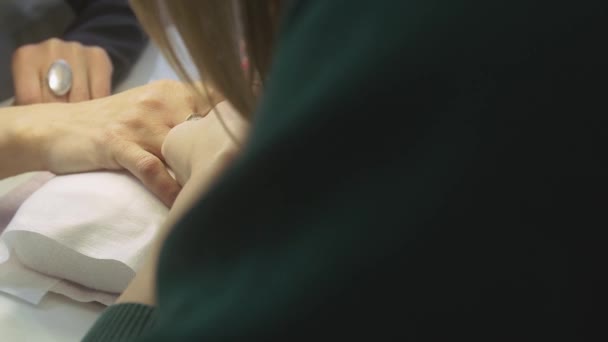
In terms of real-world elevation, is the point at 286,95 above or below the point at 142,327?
above

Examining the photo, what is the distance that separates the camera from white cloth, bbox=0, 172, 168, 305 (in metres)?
0.47

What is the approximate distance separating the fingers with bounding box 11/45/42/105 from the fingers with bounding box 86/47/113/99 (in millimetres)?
62

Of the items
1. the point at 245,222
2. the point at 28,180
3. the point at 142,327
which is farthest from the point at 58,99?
the point at 245,222

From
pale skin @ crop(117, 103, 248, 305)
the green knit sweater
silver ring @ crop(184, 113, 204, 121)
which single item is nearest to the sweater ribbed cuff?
pale skin @ crop(117, 103, 248, 305)

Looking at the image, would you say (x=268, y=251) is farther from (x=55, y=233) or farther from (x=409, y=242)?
(x=55, y=233)

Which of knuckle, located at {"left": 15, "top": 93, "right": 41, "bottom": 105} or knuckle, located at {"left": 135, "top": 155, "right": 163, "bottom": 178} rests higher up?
knuckle, located at {"left": 15, "top": 93, "right": 41, "bottom": 105}

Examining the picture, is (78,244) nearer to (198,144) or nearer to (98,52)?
(198,144)

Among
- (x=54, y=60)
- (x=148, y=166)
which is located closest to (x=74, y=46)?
(x=54, y=60)

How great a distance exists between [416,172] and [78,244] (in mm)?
355

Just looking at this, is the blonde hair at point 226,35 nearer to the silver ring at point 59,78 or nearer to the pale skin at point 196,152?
the pale skin at point 196,152

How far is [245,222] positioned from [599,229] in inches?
4.4

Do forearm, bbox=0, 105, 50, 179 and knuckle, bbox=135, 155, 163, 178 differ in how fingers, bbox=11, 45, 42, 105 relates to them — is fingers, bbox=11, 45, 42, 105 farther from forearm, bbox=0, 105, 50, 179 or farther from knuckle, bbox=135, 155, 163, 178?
knuckle, bbox=135, 155, 163, 178

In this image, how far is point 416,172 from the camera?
7.2 inches

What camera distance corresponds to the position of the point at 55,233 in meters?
0.47
